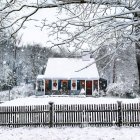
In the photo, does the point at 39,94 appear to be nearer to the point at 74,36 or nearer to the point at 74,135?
the point at 74,135

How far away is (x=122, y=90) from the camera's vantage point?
44906 mm

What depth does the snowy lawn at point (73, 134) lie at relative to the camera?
40.7 ft

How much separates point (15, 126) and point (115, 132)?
5.38 meters

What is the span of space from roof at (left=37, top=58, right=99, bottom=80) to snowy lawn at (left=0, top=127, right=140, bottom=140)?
31.5 meters

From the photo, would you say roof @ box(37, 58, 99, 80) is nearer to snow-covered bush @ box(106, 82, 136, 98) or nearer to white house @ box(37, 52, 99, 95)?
white house @ box(37, 52, 99, 95)

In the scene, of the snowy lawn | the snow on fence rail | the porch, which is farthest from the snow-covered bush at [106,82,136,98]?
the snowy lawn

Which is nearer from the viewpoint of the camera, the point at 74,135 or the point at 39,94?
the point at 74,135

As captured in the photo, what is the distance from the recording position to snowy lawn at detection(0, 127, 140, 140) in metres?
12.4

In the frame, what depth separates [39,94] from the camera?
155 feet

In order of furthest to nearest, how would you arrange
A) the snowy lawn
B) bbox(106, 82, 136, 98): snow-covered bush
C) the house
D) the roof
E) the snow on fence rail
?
the roof < the house < bbox(106, 82, 136, 98): snow-covered bush < the snow on fence rail < the snowy lawn

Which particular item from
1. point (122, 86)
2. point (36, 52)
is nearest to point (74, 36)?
point (122, 86)

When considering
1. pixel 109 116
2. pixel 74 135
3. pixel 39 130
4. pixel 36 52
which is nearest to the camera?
pixel 74 135

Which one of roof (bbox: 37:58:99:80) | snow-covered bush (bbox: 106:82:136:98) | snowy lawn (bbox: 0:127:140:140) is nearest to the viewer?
snowy lawn (bbox: 0:127:140:140)

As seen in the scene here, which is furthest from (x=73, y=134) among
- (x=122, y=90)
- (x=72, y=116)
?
(x=122, y=90)
